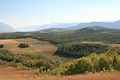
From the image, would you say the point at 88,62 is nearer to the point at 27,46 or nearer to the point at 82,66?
the point at 82,66

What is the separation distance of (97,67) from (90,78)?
397 centimetres

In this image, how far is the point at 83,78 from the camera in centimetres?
1958

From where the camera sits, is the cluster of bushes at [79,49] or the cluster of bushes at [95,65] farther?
the cluster of bushes at [79,49]

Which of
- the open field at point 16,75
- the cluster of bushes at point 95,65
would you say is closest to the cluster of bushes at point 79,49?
the open field at point 16,75

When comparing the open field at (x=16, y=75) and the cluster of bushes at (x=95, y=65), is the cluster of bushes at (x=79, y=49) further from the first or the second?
the cluster of bushes at (x=95, y=65)

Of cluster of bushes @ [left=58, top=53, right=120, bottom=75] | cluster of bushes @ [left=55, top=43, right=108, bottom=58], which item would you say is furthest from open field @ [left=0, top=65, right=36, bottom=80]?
cluster of bushes @ [left=55, top=43, right=108, bottom=58]

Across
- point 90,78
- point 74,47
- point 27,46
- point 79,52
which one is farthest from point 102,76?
point 27,46

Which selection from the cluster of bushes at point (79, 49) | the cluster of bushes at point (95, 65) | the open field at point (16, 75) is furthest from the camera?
the cluster of bushes at point (79, 49)

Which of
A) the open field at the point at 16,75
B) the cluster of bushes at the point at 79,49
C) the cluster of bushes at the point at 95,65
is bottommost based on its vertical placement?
the cluster of bushes at the point at 79,49

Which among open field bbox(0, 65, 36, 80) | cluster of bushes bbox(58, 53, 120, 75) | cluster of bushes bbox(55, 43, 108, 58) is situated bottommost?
cluster of bushes bbox(55, 43, 108, 58)

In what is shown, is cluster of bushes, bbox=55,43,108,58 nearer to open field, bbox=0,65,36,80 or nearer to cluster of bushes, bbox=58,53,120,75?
open field, bbox=0,65,36,80

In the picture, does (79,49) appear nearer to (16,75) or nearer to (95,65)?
(16,75)

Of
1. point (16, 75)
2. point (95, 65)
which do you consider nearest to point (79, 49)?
point (16, 75)

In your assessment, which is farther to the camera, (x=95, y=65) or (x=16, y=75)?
(x=16, y=75)
